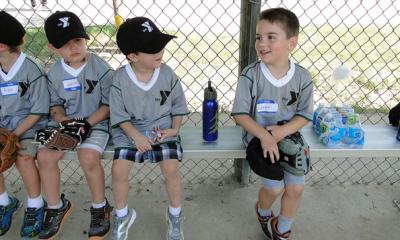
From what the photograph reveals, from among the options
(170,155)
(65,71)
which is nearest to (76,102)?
(65,71)

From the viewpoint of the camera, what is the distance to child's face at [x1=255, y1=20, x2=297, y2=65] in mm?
2184

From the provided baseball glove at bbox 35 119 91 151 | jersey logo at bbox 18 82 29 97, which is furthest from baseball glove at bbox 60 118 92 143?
jersey logo at bbox 18 82 29 97

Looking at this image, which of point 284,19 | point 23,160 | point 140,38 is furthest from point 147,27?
point 23,160

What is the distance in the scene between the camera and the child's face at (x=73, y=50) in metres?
2.33

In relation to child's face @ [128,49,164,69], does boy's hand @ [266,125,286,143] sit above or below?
below

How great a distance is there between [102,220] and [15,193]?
0.84 m

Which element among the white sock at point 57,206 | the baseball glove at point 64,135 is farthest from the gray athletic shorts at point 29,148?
the white sock at point 57,206

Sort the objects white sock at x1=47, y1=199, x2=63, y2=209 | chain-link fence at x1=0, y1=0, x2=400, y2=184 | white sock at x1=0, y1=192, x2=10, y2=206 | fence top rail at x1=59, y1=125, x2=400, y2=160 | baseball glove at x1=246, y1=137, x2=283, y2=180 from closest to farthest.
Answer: baseball glove at x1=246, y1=137, x2=283, y2=180 → fence top rail at x1=59, y1=125, x2=400, y2=160 → white sock at x1=47, y1=199, x2=63, y2=209 → white sock at x1=0, y1=192, x2=10, y2=206 → chain-link fence at x1=0, y1=0, x2=400, y2=184

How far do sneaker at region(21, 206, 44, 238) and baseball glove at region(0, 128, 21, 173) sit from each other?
34 centimetres

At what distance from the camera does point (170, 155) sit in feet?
7.53

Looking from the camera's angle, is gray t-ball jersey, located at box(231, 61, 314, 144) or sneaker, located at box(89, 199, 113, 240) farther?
sneaker, located at box(89, 199, 113, 240)

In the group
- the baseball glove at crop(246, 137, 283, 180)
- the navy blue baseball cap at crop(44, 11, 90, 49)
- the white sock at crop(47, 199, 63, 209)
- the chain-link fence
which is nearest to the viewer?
the baseball glove at crop(246, 137, 283, 180)

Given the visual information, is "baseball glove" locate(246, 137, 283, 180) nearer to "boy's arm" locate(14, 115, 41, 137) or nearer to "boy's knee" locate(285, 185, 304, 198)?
"boy's knee" locate(285, 185, 304, 198)

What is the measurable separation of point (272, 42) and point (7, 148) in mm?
1530
